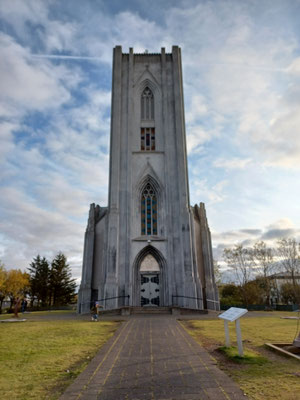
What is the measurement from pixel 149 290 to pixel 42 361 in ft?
59.8

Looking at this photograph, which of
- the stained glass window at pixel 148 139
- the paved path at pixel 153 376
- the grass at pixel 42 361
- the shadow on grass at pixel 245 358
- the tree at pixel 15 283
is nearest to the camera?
the paved path at pixel 153 376

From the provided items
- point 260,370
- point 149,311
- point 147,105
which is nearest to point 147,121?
point 147,105

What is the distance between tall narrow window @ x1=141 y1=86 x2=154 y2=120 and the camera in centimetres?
2848

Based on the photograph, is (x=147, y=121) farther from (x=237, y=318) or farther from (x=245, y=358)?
(x=245, y=358)

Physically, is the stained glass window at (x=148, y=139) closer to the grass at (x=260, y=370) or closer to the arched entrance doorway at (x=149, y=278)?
the arched entrance doorway at (x=149, y=278)

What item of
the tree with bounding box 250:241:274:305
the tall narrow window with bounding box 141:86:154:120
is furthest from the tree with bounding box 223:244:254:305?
the tall narrow window with bounding box 141:86:154:120

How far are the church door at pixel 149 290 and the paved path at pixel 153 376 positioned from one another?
16.4 meters

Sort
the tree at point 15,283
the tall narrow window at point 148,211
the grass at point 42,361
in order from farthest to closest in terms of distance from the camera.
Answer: the tree at point 15,283, the tall narrow window at point 148,211, the grass at point 42,361

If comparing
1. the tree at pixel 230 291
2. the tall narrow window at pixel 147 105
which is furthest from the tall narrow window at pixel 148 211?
the tree at pixel 230 291

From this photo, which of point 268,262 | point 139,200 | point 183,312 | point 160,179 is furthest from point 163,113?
point 268,262

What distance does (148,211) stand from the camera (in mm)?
25453

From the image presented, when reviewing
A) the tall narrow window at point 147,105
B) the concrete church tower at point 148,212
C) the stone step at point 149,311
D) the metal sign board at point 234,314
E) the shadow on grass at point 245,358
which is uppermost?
the tall narrow window at point 147,105

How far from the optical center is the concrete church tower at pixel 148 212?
22.7 m

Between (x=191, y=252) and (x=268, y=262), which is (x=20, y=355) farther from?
(x=268, y=262)
